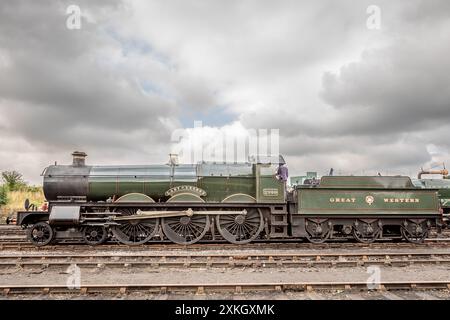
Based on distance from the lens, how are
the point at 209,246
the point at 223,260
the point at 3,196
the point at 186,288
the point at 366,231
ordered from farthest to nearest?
the point at 3,196 → the point at 366,231 → the point at 209,246 → the point at 223,260 → the point at 186,288

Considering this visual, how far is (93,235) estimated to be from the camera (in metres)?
10.8

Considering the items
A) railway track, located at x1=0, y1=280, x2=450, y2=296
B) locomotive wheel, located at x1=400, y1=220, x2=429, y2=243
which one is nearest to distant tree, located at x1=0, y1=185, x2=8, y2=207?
railway track, located at x1=0, y1=280, x2=450, y2=296

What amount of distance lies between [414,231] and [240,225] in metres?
6.32

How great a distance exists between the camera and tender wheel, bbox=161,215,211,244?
35.6ft

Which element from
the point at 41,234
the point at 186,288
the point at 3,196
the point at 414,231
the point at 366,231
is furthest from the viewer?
the point at 3,196

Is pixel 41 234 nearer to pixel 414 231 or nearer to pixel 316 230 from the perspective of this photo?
pixel 316 230

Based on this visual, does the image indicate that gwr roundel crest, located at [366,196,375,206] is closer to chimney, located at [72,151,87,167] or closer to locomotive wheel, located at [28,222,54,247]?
chimney, located at [72,151,87,167]

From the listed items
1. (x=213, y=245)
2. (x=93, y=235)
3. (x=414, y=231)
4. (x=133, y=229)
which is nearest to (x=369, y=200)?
(x=414, y=231)

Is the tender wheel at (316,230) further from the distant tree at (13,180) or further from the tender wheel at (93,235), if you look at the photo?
the distant tree at (13,180)

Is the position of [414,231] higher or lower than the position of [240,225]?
lower

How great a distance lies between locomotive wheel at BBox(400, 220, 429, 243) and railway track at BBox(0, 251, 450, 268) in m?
1.81

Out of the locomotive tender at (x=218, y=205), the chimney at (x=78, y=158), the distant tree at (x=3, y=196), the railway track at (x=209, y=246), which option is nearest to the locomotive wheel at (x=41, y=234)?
the locomotive tender at (x=218, y=205)
